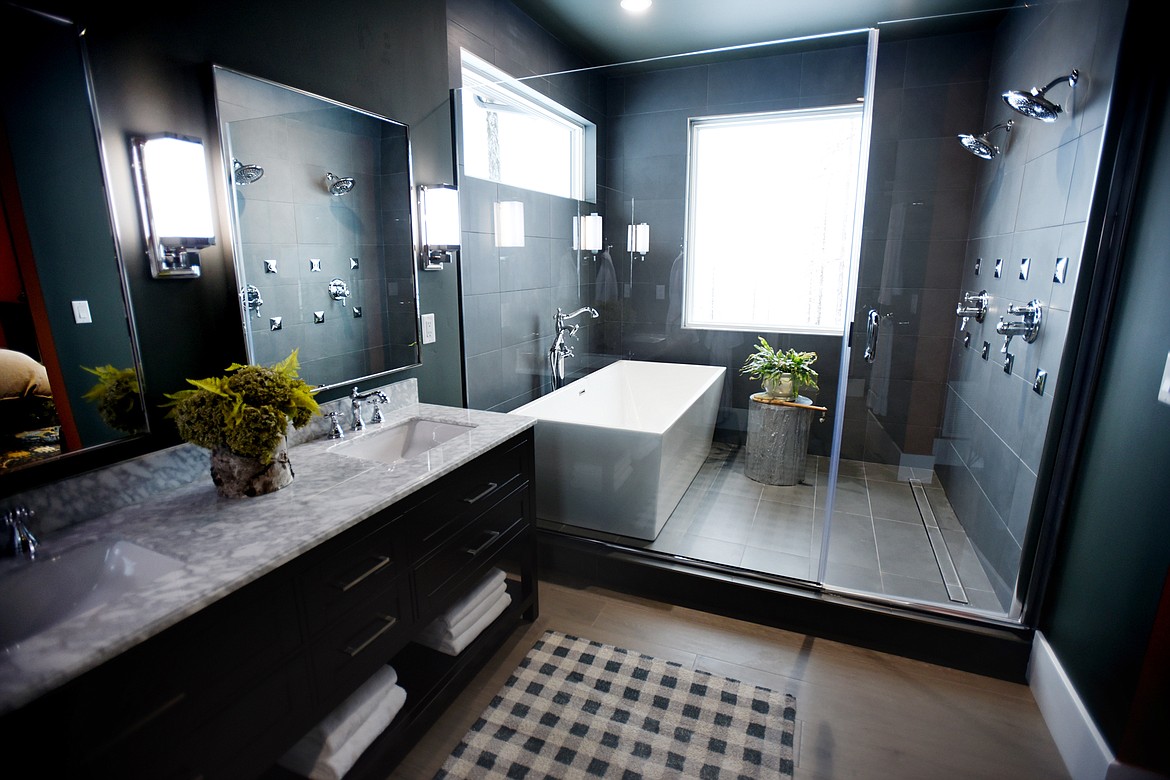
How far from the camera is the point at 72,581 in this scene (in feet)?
3.96

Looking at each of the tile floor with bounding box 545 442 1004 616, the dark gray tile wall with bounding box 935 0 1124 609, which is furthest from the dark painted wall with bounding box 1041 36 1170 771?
the tile floor with bounding box 545 442 1004 616

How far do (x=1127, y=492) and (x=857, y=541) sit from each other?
1.01 metres

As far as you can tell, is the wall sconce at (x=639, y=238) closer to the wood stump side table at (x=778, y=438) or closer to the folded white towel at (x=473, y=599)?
the wood stump side table at (x=778, y=438)

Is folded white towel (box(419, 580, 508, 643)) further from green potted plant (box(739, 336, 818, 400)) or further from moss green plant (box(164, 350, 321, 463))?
green potted plant (box(739, 336, 818, 400))

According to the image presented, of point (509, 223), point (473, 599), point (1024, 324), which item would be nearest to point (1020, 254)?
point (1024, 324)

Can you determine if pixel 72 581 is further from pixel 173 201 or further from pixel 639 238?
pixel 639 238

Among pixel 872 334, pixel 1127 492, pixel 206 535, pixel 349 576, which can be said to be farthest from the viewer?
pixel 872 334

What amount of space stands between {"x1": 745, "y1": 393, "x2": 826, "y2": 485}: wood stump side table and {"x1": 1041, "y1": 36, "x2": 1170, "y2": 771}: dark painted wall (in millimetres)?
1494

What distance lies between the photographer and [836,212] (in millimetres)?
3078

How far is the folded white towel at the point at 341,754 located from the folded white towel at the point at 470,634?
31 cm

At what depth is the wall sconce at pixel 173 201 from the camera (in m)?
1.49

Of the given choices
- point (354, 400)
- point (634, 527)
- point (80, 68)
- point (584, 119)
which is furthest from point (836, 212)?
point (80, 68)

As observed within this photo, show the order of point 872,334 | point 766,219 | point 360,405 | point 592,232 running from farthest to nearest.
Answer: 1. point 592,232
2. point 766,219
3. point 872,334
4. point 360,405

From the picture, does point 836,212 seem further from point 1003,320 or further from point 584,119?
point 584,119
